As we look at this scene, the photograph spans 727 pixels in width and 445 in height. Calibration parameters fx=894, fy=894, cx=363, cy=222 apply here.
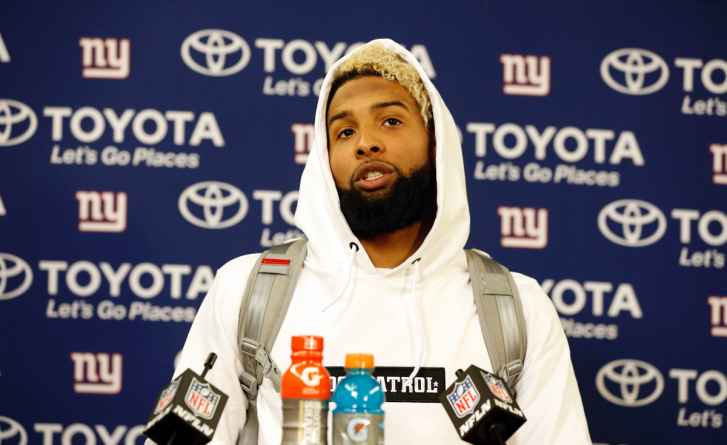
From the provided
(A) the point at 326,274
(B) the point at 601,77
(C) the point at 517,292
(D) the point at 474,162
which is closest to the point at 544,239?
(D) the point at 474,162

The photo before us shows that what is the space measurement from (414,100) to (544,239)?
91 cm

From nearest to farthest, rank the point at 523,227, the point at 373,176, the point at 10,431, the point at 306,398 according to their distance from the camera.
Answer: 1. the point at 306,398
2. the point at 373,176
3. the point at 10,431
4. the point at 523,227

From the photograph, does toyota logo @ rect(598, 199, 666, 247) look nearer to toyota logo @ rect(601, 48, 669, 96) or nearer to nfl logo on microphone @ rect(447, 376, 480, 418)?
toyota logo @ rect(601, 48, 669, 96)

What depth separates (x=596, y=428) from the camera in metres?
2.98

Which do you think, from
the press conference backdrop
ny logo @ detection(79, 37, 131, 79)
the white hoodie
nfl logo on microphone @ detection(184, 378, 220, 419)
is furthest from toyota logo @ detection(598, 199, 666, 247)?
nfl logo on microphone @ detection(184, 378, 220, 419)

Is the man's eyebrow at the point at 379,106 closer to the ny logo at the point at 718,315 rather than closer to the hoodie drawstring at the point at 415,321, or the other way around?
the hoodie drawstring at the point at 415,321

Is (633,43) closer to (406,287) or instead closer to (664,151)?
(664,151)

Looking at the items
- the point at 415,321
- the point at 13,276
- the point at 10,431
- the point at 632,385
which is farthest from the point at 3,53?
the point at 632,385

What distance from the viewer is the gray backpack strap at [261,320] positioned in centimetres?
210

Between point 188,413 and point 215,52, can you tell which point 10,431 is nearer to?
point 215,52

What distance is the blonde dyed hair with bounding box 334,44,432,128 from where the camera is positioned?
231 centimetres

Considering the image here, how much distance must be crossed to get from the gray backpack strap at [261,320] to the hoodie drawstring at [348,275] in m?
0.11

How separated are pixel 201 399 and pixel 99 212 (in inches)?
65.4

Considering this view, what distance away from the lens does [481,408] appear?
59.1 inches
